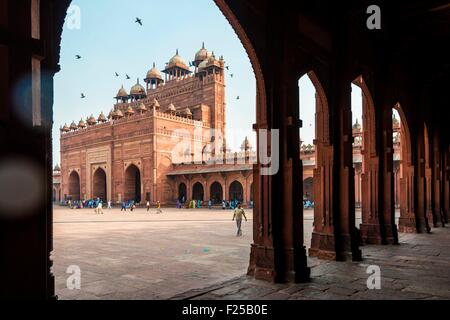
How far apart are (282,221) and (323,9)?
4.97m

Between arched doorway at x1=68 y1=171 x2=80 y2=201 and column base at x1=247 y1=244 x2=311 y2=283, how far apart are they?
4978cm

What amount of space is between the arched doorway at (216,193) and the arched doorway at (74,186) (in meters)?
22.6

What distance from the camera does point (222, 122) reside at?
50844 millimetres

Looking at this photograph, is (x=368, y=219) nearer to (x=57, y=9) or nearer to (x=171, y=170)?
(x=57, y=9)

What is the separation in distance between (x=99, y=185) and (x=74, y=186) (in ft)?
19.7

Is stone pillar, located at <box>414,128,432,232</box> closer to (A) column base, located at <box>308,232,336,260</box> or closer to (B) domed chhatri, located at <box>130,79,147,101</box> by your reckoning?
(A) column base, located at <box>308,232,336,260</box>

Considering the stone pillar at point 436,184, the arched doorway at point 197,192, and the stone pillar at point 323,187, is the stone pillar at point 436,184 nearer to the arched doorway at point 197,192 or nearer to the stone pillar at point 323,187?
the stone pillar at point 323,187

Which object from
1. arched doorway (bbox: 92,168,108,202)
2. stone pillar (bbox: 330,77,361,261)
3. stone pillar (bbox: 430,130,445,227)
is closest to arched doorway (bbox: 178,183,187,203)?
arched doorway (bbox: 92,168,108,202)

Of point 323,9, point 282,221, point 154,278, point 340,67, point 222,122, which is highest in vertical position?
point 222,122

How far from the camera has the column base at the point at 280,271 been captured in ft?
19.8

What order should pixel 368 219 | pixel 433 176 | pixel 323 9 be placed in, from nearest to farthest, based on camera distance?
pixel 323 9, pixel 368 219, pixel 433 176
